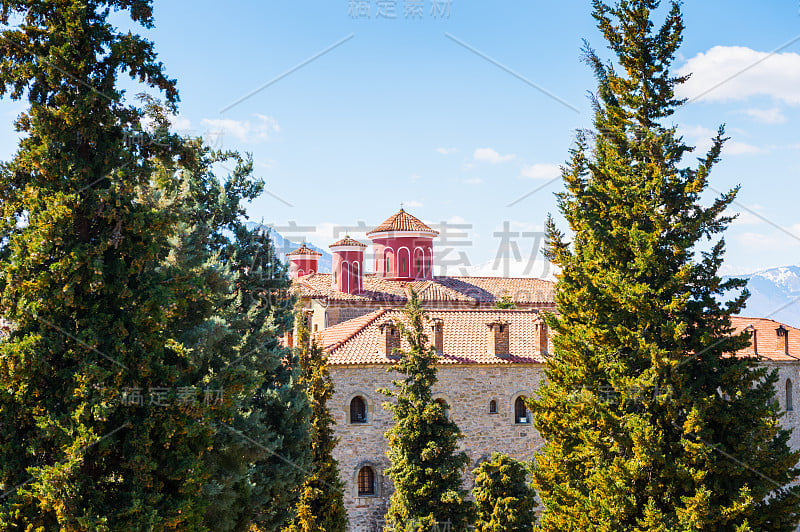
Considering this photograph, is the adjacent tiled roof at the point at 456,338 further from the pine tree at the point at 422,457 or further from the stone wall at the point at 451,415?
the pine tree at the point at 422,457

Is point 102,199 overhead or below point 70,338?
overhead

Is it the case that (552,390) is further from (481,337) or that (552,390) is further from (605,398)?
(481,337)

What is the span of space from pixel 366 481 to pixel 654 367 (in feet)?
45.2

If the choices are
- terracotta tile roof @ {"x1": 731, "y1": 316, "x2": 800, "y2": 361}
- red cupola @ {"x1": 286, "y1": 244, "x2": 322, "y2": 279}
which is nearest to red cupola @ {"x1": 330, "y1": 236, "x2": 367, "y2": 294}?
red cupola @ {"x1": 286, "y1": 244, "x2": 322, "y2": 279}

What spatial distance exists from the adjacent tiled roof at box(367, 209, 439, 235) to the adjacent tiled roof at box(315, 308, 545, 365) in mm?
9375

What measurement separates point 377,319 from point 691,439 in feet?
48.9

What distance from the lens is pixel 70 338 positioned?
8016 millimetres

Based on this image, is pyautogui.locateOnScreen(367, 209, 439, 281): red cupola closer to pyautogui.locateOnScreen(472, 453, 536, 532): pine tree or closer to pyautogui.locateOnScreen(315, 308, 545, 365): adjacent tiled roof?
pyautogui.locateOnScreen(315, 308, 545, 365): adjacent tiled roof

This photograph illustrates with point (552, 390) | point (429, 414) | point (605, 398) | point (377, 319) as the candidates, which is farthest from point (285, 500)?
point (377, 319)

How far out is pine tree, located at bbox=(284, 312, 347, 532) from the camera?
17344 millimetres

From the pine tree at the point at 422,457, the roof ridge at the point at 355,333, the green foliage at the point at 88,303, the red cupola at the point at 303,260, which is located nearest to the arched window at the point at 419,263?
the roof ridge at the point at 355,333

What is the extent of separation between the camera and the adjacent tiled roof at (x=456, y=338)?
75.6ft

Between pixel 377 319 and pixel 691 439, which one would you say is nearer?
pixel 691 439

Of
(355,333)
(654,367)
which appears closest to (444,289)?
(355,333)
